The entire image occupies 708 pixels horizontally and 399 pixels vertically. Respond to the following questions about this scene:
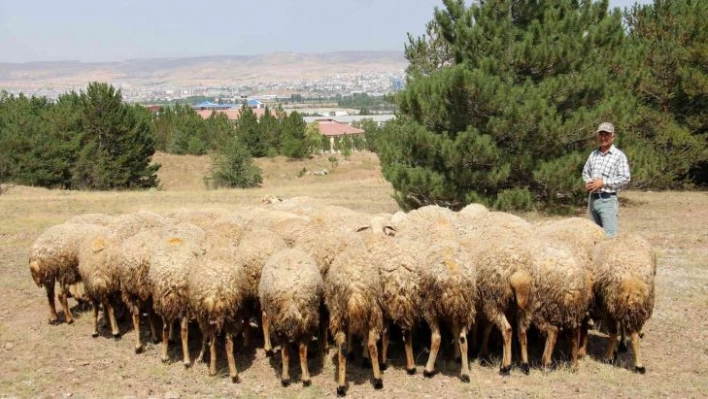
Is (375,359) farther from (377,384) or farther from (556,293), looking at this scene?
(556,293)

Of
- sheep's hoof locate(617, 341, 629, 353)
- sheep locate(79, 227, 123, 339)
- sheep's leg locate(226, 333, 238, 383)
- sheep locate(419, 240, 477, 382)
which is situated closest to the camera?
sheep locate(419, 240, 477, 382)

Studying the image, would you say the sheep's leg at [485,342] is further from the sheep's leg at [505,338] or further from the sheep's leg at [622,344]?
the sheep's leg at [622,344]

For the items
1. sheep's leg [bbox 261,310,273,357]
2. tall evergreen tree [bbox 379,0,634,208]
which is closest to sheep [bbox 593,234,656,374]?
sheep's leg [bbox 261,310,273,357]

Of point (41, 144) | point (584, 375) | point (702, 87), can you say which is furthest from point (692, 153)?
point (41, 144)

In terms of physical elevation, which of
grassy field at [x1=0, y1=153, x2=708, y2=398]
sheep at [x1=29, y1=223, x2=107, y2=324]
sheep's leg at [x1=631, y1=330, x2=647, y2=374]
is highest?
sheep at [x1=29, y1=223, x2=107, y2=324]

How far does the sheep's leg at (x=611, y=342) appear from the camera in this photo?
764cm

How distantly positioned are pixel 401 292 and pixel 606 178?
465 centimetres

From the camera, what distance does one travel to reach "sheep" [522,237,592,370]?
23.8ft

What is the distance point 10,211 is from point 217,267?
18.5 m

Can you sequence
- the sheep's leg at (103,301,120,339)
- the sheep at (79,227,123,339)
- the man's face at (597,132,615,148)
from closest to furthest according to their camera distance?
1. the sheep at (79,227,123,339)
2. the sheep's leg at (103,301,120,339)
3. the man's face at (597,132,615,148)

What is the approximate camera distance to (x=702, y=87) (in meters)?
22.7

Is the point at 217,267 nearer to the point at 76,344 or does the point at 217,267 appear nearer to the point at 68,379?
the point at 68,379

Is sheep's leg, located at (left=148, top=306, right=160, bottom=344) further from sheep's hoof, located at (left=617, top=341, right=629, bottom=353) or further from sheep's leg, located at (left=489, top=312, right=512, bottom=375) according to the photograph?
sheep's hoof, located at (left=617, top=341, right=629, bottom=353)

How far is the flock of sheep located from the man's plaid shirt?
1.15 metres
